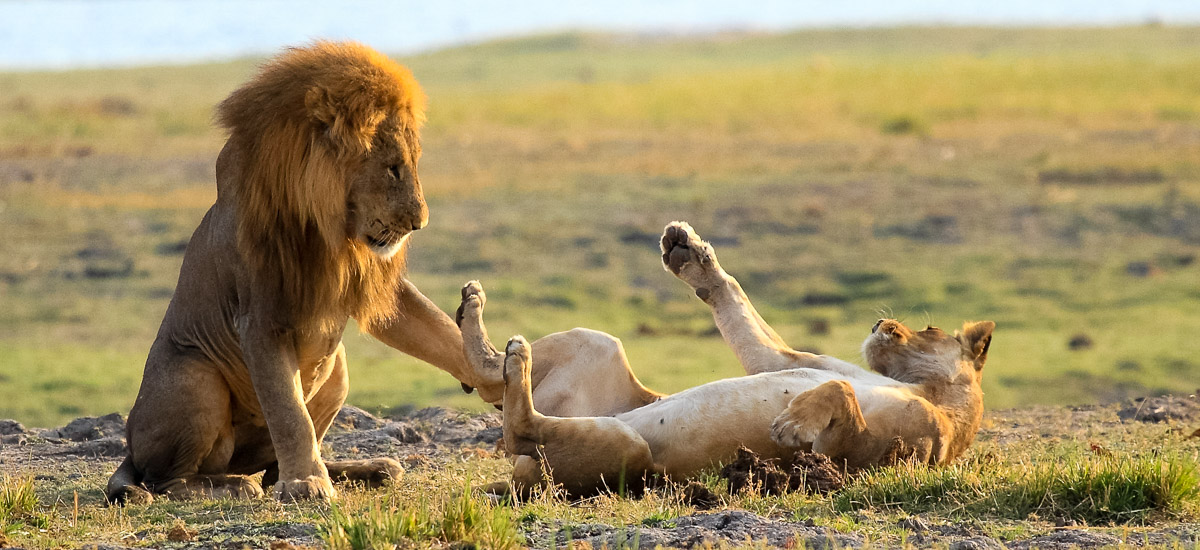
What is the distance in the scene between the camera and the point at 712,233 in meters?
16.9

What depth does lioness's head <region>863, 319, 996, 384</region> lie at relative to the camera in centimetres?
598

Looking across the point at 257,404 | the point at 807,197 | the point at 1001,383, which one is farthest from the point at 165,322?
the point at 807,197

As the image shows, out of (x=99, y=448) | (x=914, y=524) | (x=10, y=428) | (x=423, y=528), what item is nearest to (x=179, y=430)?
(x=423, y=528)

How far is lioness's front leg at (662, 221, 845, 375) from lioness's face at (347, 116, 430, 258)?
5.48 ft

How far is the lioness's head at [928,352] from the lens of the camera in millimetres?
5980

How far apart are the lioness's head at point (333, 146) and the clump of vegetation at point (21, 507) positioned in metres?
1.19

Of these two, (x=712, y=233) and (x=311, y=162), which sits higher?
(x=311, y=162)

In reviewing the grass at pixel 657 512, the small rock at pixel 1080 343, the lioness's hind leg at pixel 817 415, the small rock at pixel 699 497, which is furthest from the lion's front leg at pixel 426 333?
the small rock at pixel 1080 343

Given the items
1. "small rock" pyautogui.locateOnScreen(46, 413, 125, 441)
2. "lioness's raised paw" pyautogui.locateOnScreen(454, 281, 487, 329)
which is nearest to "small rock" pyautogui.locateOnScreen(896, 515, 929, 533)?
"lioness's raised paw" pyautogui.locateOnScreen(454, 281, 487, 329)

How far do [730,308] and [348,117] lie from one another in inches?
83.3

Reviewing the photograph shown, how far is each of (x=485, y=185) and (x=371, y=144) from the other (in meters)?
15.4

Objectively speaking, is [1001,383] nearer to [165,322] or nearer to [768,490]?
[768,490]

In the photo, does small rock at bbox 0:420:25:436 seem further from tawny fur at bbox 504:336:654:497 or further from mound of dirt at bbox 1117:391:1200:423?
mound of dirt at bbox 1117:391:1200:423

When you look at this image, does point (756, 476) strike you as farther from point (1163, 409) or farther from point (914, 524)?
point (1163, 409)
